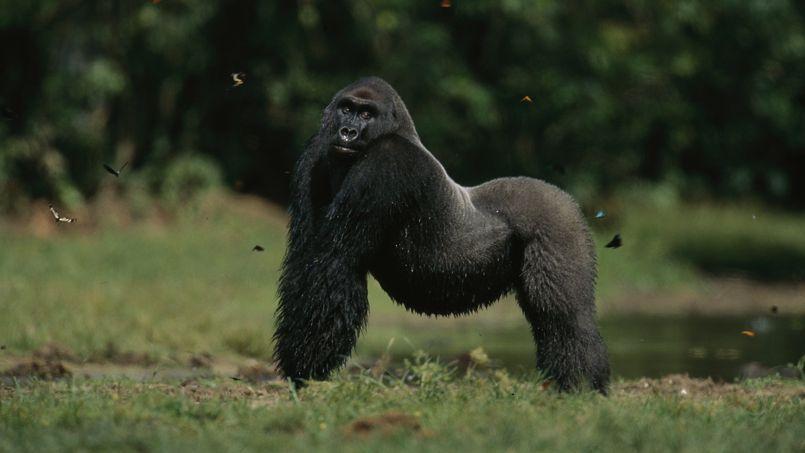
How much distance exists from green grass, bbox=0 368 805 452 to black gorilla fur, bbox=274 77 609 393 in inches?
17.7

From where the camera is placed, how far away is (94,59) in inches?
653

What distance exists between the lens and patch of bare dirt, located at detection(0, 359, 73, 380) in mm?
6855

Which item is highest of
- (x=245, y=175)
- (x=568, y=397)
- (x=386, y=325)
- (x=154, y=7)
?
(x=568, y=397)

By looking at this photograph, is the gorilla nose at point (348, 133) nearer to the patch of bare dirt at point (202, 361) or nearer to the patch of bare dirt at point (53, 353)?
the patch of bare dirt at point (202, 361)

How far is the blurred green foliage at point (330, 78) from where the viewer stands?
1641cm

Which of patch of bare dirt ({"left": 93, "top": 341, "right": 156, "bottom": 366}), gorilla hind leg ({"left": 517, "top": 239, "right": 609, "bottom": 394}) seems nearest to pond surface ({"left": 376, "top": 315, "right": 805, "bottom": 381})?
gorilla hind leg ({"left": 517, "top": 239, "right": 609, "bottom": 394})

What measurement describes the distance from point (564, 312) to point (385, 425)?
185 cm

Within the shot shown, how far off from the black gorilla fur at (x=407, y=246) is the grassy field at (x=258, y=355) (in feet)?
0.98

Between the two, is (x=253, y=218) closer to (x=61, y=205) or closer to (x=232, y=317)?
(x=61, y=205)

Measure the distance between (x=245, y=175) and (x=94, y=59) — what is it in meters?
3.06

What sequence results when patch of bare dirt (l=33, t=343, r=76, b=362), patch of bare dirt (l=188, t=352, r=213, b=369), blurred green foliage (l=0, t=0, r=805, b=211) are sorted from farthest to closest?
blurred green foliage (l=0, t=0, r=805, b=211) → patch of bare dirt (l=188, t=352, r=213, b=369) → patch of bare dirt (l=33, t=343, r=76, b=362)

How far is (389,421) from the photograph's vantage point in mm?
4559

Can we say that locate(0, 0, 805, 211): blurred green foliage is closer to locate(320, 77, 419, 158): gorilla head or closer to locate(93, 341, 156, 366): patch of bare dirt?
locate(93, 341, 156, 366): patch of bare dirt

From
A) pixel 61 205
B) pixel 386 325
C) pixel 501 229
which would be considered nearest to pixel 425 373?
pixel 501 229
